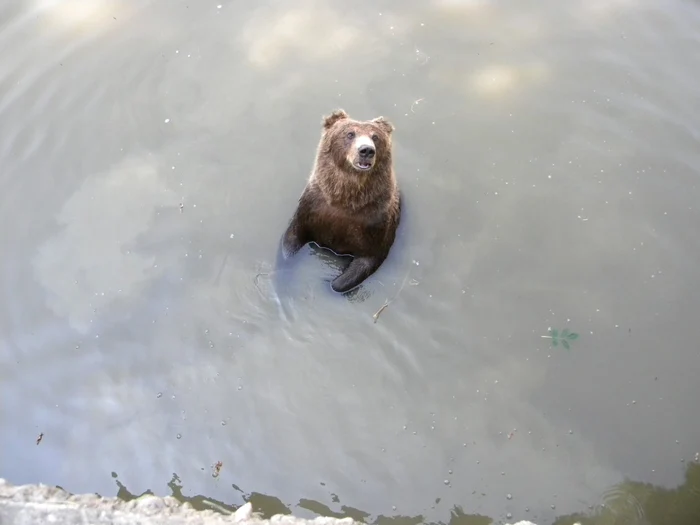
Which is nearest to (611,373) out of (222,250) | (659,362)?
(659,362)

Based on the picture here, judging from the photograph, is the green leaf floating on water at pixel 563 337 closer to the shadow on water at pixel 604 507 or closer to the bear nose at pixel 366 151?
the shadow on water at pixel 604 507

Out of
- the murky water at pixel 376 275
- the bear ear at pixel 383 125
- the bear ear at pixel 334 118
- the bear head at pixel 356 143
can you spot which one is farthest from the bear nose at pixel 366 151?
the murky water at pixel 376 275

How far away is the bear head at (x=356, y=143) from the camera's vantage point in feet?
14.9

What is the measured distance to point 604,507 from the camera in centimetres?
456

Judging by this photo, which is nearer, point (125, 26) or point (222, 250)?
point (222, 250)

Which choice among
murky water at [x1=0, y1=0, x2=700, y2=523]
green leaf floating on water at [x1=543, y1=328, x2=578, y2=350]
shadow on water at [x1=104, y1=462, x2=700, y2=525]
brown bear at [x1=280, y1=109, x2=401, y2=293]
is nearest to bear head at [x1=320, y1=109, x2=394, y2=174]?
brown bear at [x1=280, y1=109, x2=401, y2=293]

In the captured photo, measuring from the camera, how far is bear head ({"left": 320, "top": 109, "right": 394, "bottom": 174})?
455 cm

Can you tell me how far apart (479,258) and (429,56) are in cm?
234

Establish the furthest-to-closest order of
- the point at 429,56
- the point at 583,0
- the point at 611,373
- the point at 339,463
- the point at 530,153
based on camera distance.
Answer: the point at 583,0 < the point at 429,56 < the point at 530,153 < the point at 611,373 < the point at 339,463

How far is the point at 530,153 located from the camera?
6.07 metres

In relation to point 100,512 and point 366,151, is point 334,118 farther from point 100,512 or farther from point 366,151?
point 100,512

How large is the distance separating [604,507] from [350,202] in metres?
2.86

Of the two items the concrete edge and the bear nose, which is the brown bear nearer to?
the bear nose

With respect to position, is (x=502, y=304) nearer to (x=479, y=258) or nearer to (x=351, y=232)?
(x=479, y=258)
